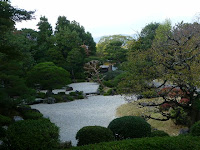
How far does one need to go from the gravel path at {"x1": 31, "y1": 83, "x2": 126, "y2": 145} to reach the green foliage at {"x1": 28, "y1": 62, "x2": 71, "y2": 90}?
1454mm

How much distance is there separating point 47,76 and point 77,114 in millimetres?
4049

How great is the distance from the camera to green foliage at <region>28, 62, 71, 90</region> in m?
12.3

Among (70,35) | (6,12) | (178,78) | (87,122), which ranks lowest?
(87,122)

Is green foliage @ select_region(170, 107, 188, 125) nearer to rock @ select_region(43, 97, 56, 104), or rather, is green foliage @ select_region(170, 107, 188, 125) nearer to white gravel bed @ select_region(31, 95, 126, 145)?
white gravel bed @ select_region(31, 95, 126, 145)

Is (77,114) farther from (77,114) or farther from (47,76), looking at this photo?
(47,76)

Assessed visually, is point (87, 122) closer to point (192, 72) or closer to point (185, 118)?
point (185, 118)

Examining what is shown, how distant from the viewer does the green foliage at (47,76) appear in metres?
12.3

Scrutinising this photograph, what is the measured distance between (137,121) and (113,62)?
1836 cm

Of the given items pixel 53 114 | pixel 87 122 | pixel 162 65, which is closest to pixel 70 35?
pixel 53 114

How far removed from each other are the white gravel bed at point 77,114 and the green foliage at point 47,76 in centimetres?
145

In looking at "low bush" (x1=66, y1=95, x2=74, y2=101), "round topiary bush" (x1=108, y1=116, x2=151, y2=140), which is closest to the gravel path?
"low bush" (x1=66, y1=95, x2=74, y2=101)

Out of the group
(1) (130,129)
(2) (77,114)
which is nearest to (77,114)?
(2) (77,114)

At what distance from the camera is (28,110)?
→ 8.85 m

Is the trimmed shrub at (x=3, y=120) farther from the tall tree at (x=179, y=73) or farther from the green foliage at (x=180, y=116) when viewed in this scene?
the green foliage at (x=180, y=116)
